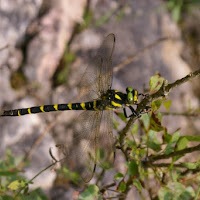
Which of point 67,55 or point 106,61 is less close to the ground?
point 67,55

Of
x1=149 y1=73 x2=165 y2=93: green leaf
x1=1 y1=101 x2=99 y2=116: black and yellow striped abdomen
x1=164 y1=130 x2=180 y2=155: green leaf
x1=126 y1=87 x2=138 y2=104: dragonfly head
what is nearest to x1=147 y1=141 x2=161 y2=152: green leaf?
x1=164 y1=130 x2=180 y2=155: green leaf

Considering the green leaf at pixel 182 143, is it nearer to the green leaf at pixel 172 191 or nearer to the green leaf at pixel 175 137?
the green leaf at pixel 175 137

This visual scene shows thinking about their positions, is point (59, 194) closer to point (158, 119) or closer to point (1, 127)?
point (1, 127)

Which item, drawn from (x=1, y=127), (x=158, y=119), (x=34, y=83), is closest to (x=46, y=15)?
(x=34, y=83)

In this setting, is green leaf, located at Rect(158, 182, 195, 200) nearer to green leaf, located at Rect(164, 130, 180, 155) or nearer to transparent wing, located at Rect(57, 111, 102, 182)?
green leaf, located at Rect(164, 130, 180, 155)

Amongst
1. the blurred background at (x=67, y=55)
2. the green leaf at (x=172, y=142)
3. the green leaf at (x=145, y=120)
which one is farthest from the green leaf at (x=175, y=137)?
the blurred background at (x=67, y=55)

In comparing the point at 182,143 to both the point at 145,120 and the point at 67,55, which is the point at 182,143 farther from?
the point at 67,55

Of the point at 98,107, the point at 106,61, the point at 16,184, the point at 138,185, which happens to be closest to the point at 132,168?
the point at 138,185
